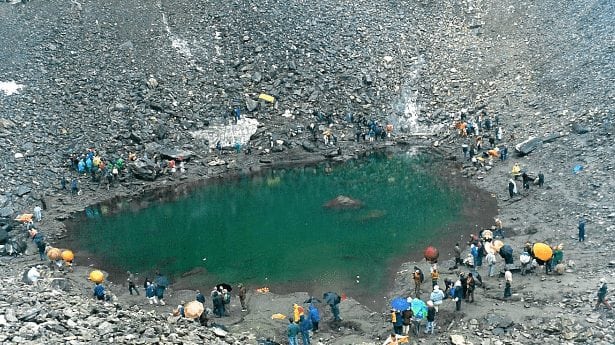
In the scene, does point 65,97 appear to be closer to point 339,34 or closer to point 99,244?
point 99,244

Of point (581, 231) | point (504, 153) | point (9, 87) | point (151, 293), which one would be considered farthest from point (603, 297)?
point (9, 87)

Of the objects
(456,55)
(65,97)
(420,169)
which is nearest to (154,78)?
(65,97)

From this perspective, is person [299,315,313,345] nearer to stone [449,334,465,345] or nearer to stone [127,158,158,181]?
stone [449,334,465,345]

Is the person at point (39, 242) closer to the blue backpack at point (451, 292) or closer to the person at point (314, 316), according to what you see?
the person at point (314, 316)

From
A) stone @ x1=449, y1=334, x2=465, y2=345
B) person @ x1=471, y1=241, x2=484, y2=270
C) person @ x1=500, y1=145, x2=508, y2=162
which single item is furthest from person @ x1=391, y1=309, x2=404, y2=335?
person @ x1=500, y1=145, x2=508, y2=162

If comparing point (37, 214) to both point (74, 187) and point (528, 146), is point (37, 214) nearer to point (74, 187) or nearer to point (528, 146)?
point (74, 187)

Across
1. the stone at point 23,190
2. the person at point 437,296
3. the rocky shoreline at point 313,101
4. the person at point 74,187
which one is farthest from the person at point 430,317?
the stone at point 23,190
